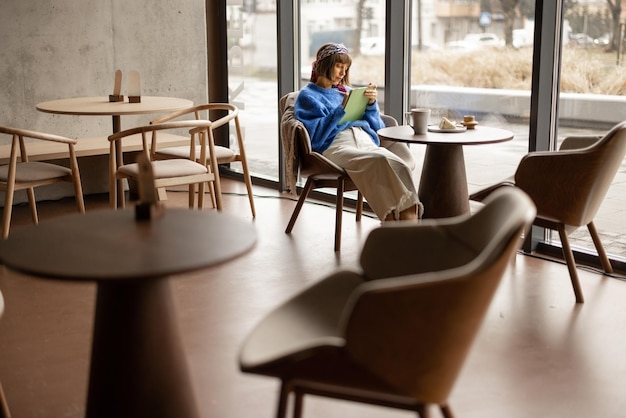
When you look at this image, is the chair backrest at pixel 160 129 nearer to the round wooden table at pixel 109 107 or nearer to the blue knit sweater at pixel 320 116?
the round wooden table at pixel 109 107

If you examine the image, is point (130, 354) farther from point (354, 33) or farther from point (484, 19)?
point (354, 33)

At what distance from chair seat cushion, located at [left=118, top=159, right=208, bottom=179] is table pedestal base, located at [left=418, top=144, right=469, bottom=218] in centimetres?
150

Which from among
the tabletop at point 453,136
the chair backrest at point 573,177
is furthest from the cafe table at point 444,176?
the chair backrest at point 573,177

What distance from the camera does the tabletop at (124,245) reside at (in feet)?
7.07

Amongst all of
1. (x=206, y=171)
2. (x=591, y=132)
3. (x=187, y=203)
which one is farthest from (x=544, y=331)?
(x=187, y=203)

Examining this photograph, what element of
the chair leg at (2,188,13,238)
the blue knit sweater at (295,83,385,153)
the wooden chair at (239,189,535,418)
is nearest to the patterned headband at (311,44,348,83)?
the blue knit sweater at (295,83,385,153)

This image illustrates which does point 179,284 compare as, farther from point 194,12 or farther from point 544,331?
point 194,12

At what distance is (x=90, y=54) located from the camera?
679cm

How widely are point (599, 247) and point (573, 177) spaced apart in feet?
1.99

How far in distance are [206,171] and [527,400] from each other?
2.91m

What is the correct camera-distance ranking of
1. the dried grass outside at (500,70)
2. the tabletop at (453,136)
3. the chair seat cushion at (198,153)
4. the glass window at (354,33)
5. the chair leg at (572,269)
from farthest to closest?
the glass window at (354,33) < the chair seat cushion at (198,153) < the dried grass outside at (500,70) < the tabletop at (453,136) < the chair leg at (572,269)

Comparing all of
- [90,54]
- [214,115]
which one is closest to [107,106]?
[90,54]

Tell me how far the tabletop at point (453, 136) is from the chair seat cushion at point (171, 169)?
1277 millimetres

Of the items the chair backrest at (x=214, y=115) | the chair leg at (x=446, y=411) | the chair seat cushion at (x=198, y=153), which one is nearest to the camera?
the chair leg at (x=446, y=411)
